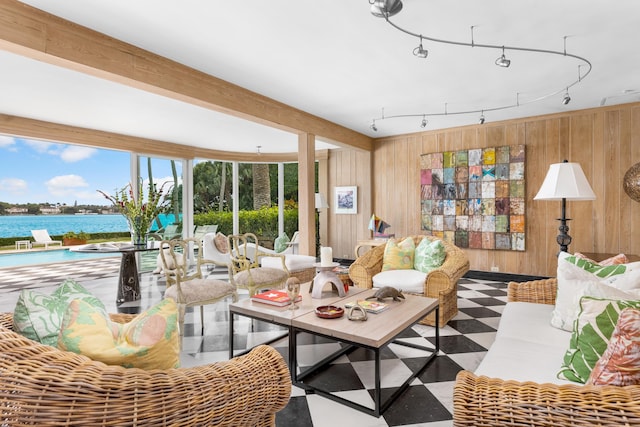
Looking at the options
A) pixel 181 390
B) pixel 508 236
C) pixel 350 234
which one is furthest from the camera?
pixel 350 234

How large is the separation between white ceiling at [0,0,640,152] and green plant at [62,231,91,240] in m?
5.55

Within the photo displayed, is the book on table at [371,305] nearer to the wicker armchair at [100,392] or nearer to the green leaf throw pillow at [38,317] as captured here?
the wicker armchair at [100,392]

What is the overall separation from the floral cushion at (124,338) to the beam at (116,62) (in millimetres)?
2351

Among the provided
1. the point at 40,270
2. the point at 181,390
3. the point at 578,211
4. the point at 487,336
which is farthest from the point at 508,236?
the point at 40,270

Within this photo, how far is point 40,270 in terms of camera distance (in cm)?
687

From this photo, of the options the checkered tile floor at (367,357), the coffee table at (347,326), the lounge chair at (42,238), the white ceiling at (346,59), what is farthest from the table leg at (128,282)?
the lounge chair at (42,238)

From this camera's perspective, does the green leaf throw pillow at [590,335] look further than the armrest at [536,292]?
No

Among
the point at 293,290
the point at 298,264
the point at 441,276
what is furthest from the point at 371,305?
the point at 298,264

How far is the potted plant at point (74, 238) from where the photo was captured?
9.44m

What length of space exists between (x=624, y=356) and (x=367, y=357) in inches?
74.0

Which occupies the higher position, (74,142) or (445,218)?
(74,142)

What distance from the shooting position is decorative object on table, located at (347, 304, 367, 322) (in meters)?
2.18

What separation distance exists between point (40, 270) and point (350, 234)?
621cm

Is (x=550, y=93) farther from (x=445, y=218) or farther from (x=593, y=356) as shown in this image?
(x=593, y=356)
